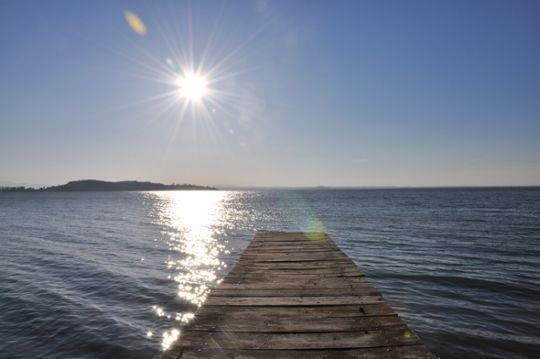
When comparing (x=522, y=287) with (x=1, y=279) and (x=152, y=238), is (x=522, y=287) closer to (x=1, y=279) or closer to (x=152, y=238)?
(x=1, y=279)

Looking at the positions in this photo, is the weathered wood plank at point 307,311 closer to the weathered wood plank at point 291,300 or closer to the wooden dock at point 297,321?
the wooden dock at point 297,321

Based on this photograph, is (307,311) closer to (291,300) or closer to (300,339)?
(291,300)

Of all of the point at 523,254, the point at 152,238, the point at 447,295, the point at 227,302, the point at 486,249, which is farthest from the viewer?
the point at 152,238

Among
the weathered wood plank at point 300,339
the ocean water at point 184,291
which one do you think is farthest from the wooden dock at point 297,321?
the ocean water at point 184,291

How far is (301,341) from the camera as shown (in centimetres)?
381

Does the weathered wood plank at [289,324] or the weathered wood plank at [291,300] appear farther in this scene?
the weathered wood plank at [291,300]

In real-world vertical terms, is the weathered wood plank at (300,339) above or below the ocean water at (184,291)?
above

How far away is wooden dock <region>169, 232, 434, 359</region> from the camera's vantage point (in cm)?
356

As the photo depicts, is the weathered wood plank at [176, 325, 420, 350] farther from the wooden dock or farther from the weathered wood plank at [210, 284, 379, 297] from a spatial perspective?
the weathered wood plank at [210, 284, 379, 297]

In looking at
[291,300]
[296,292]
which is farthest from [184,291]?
[291,300]

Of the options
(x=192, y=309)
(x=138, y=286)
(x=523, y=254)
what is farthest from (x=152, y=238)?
(x=523, y=254)

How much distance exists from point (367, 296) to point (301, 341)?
201 centimetres

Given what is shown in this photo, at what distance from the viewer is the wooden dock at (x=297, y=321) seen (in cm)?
356

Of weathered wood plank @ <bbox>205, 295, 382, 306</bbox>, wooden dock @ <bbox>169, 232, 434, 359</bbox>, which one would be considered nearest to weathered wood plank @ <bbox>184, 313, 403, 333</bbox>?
wooden dock @ <bbox>169, 232, 434, 359</bbox>
